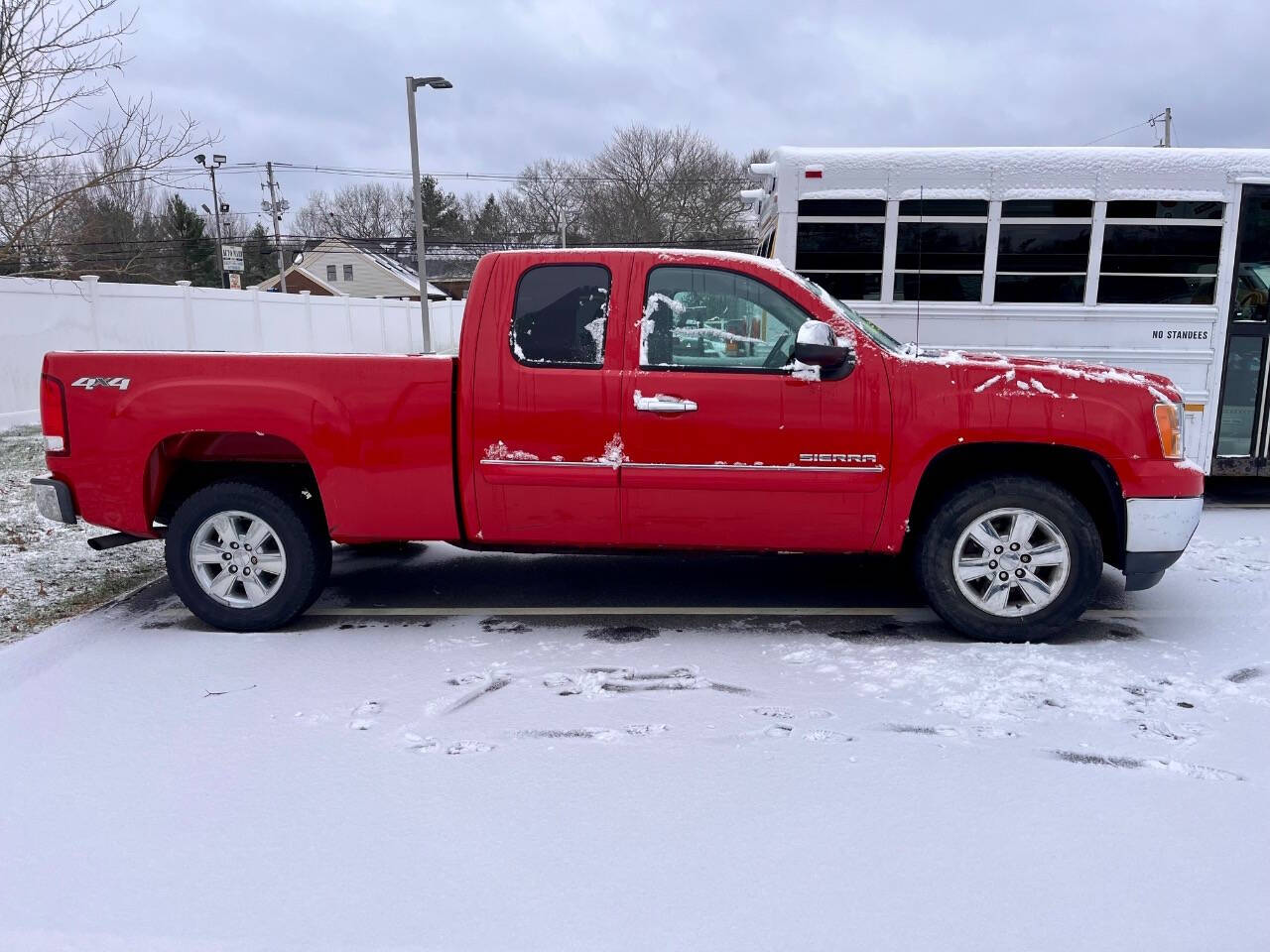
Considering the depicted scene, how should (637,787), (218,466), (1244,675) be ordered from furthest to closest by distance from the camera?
(218,466) < (1244,675) < (637,787)

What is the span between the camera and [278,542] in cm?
467

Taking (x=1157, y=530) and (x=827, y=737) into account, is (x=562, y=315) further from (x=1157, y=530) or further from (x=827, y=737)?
(x=1157, y=530)

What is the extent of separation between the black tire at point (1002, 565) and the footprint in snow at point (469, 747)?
7.72ft

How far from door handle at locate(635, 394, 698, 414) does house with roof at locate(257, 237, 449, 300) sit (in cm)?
6075

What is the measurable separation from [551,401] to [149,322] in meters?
18.1

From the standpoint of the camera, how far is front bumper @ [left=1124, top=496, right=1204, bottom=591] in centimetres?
435

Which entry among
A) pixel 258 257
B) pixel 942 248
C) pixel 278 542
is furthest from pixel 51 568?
pixel 258 257

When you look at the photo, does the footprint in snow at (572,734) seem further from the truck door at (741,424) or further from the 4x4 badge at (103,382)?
the 4x4 badge at (103,382)

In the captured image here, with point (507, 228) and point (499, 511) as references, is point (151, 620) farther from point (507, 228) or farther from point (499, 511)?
point (507, 228)

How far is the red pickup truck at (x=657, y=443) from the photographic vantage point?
14.3ft

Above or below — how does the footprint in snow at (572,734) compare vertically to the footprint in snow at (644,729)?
below

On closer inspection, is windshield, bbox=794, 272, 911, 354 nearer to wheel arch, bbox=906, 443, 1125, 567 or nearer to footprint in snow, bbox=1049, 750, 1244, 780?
wheel arch, bbox=906, 443, 1125, 567

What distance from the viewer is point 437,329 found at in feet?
120

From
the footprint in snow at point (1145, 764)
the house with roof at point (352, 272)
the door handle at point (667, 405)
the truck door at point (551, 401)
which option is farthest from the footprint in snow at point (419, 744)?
the house with roof at point (352, 272)
